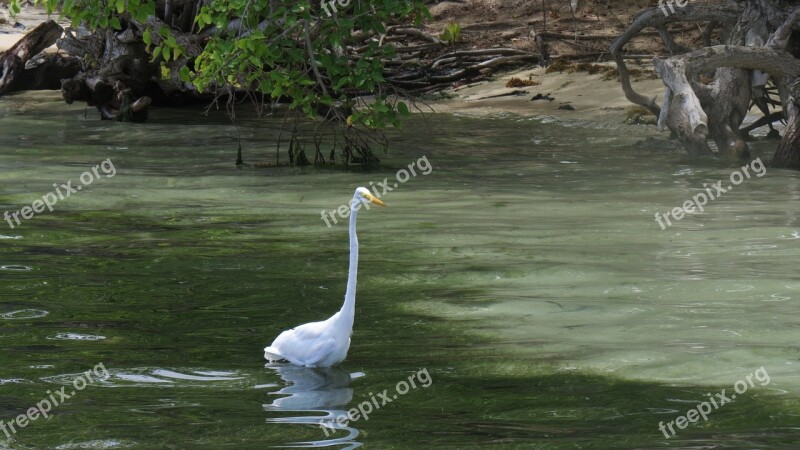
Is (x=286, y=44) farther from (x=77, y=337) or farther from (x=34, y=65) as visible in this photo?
(x=34, y=65)

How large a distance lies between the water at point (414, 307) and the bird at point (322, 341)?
0.11 meters

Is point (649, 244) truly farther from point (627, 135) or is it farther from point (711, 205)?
point (627, 135)

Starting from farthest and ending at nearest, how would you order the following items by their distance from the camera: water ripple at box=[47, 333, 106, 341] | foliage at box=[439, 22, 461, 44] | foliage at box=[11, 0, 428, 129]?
1. foliage at box=[439, 22, 461, 44]
2. foliage at box=[11, 0, 428, 129]
3. water ripple at box=[47, 333, 106, 341]

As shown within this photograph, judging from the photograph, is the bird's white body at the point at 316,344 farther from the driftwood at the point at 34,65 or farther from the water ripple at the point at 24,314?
the driftwood at the point at 34,65

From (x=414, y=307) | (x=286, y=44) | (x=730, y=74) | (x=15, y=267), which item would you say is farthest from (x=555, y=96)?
(x=414, y=307)

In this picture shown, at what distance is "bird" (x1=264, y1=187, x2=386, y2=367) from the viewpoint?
6.98 metres

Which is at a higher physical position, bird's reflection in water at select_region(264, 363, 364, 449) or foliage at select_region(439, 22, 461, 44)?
foliage at select_region(439, 22, 461, 44)

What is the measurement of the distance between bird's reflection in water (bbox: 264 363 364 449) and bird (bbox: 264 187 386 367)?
2.7 inches

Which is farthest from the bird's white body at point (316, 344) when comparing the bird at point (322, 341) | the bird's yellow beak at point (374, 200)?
the bird's yellow beak at point (374, 200)

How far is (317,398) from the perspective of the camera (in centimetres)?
670

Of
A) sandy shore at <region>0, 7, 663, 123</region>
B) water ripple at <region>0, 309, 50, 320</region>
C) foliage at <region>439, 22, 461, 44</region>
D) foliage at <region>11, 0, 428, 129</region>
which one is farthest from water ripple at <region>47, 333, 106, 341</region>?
foliage at <region>439, 22, 461, 44</region>

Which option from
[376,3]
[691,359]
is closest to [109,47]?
[376,3]

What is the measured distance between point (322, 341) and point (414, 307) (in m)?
1.72

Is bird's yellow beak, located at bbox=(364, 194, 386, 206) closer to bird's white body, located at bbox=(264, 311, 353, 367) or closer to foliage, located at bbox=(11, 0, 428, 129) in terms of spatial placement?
bird's white body, located at bbox=(264, 311, 353, 367)
